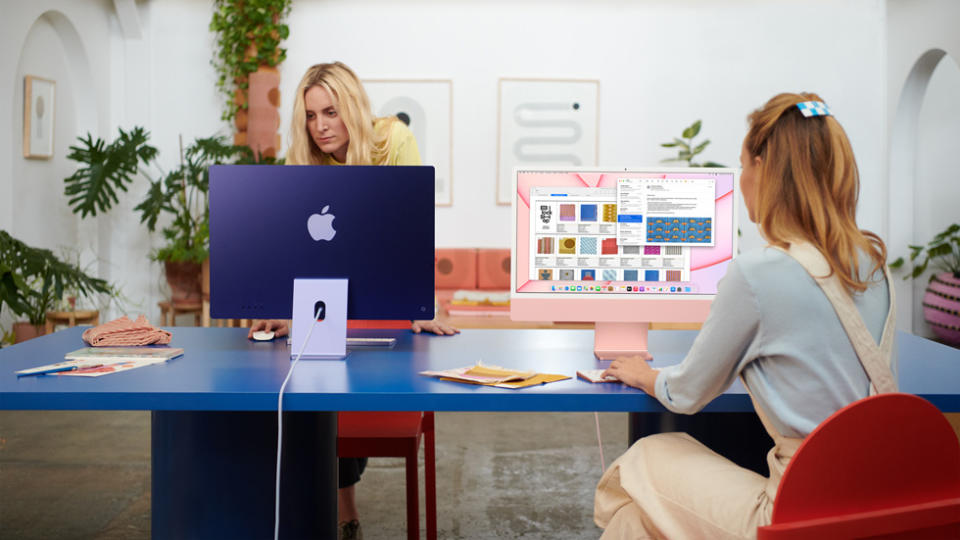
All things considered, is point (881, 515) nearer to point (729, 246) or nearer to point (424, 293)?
point (729, 246)

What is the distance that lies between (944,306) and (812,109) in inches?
208

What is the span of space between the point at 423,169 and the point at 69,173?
5.32 meters

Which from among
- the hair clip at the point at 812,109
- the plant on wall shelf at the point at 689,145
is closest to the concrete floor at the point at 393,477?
the hair clip at the point at 812,109

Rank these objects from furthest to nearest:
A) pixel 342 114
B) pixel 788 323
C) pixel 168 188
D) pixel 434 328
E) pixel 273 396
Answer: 1. pixel 168 188
2. pixel 342 114
3. pixel 434 328
4. pixel 273 396
5. pixel 788 323

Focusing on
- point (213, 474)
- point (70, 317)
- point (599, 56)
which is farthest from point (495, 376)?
point (599, 56)

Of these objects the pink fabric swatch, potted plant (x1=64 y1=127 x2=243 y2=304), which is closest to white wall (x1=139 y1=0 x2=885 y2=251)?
potted plant (x1=64 y1=127 x2=243 y2=304)

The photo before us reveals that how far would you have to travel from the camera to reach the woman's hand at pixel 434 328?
2531 mm

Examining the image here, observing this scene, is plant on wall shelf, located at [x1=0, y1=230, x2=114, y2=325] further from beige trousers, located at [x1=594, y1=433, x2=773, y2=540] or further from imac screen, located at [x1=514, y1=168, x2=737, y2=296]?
beige trousers, located at [x1=594, y1=433, x2=773, y2=540]

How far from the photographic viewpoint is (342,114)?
8.75ft

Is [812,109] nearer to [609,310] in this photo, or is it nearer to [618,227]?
[618,227]

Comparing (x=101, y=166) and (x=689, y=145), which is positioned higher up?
(x=689, y=145)

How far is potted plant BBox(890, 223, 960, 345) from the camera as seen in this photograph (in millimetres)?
5938

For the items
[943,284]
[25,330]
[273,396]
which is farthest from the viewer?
[943,284]

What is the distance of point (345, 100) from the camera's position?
2.66 m
